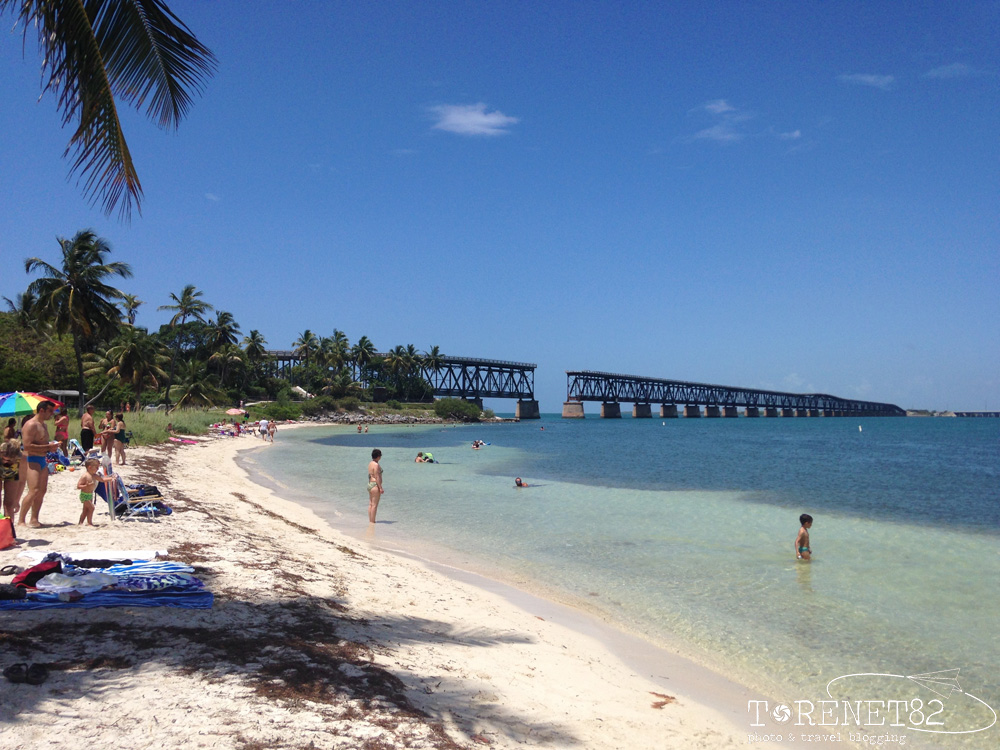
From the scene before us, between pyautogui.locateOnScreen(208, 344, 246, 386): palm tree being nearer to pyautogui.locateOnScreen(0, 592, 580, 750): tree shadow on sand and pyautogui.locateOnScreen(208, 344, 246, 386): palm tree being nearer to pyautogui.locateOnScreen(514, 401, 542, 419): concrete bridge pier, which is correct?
pyautogui.locateOnScreen(0, 592, 580, 750): tree shadow on sand

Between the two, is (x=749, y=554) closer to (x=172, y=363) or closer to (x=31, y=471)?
(x=31, y=471)

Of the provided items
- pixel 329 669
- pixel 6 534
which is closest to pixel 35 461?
pixel 6 534

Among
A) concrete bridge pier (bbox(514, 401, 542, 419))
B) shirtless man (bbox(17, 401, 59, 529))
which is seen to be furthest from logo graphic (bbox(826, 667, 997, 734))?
concrete bridge pier (bbox(514, 401, 542, 419))

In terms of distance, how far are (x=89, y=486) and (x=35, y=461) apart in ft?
2.38

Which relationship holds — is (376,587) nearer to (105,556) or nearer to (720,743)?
(105,556)

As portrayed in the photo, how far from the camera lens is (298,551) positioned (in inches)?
370

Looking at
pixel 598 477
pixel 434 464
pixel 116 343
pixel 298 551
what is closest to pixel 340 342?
pixel 116 343

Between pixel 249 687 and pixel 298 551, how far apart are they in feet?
18.2

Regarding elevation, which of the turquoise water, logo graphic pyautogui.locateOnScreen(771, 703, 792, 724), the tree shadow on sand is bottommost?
the turquoise water

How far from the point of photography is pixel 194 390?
53.0 metres

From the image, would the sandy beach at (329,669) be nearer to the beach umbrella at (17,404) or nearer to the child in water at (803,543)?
the child in water at (803,543)

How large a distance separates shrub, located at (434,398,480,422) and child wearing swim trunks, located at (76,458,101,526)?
92.2 m

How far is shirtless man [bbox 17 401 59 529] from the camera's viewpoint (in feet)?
26.5

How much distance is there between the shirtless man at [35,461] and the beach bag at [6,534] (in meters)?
1.00
